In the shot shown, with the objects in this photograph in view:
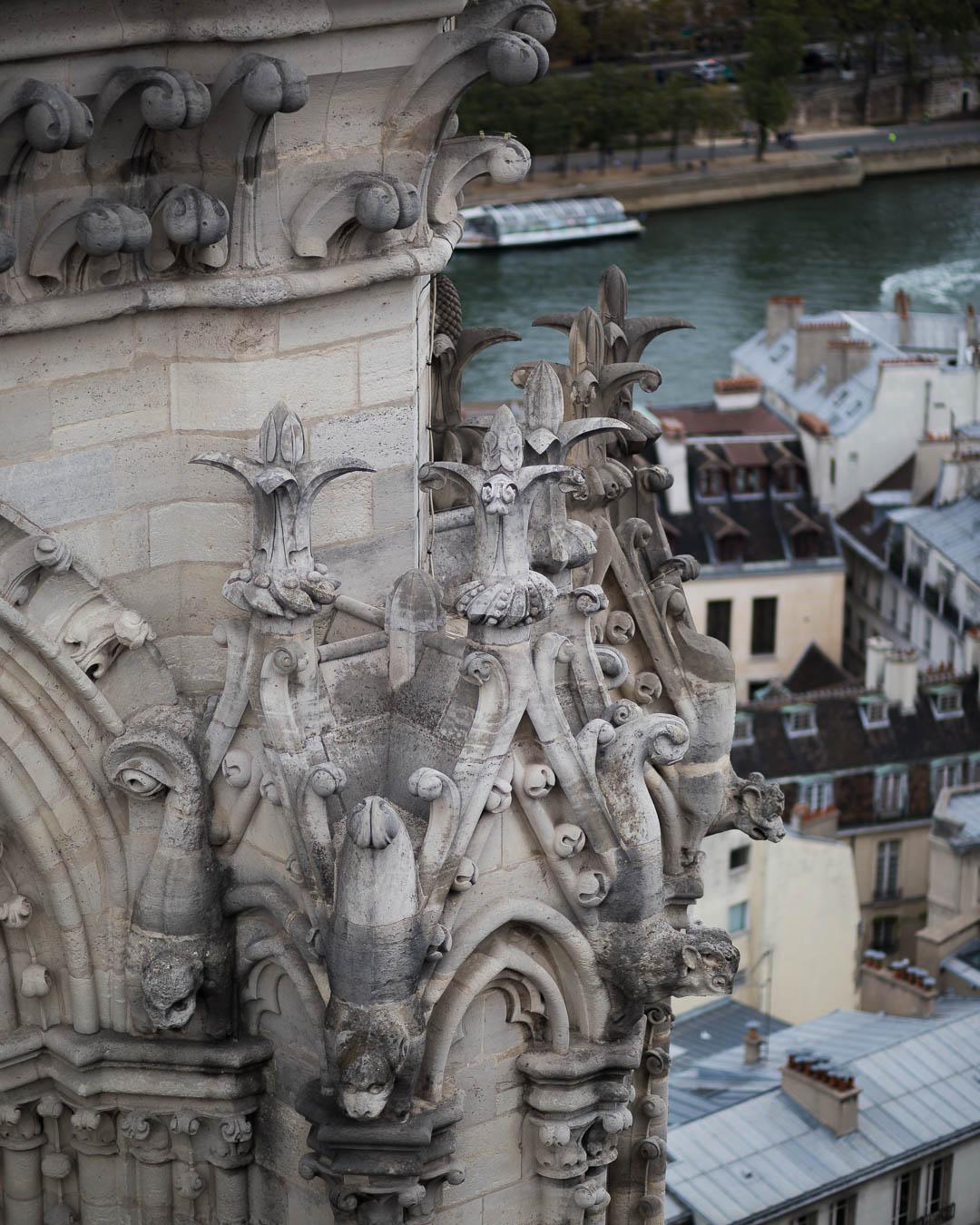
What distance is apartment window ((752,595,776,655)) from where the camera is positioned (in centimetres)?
8550

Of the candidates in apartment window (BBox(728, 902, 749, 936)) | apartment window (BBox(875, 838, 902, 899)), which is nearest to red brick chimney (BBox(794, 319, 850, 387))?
apartment window (BBox(875, 838, 902, 899))

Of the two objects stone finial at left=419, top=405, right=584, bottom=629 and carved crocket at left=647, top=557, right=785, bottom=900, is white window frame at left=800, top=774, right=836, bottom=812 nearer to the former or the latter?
carved crocket at left=647, top=557, right=785, bottom=900

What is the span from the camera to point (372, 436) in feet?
38.9

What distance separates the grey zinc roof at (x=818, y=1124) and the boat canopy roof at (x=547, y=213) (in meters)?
90.9

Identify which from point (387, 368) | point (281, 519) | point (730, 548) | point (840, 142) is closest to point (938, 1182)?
point (387, 368)

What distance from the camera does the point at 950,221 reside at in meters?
152

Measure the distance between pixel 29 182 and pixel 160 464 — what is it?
129 cm

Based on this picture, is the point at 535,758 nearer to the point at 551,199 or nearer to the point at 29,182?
the point at 29,182

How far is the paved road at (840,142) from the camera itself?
518ft

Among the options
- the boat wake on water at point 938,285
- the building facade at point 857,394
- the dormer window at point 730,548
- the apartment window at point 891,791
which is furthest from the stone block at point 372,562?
the boat wake on water at point 938,285

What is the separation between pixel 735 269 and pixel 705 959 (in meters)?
128

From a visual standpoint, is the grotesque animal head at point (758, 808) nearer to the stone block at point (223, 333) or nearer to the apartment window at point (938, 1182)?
the stone block at point (223, 333)

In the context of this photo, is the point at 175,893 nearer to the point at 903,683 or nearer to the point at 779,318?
the point at 903,683

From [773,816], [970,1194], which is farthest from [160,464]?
[970,1194]
